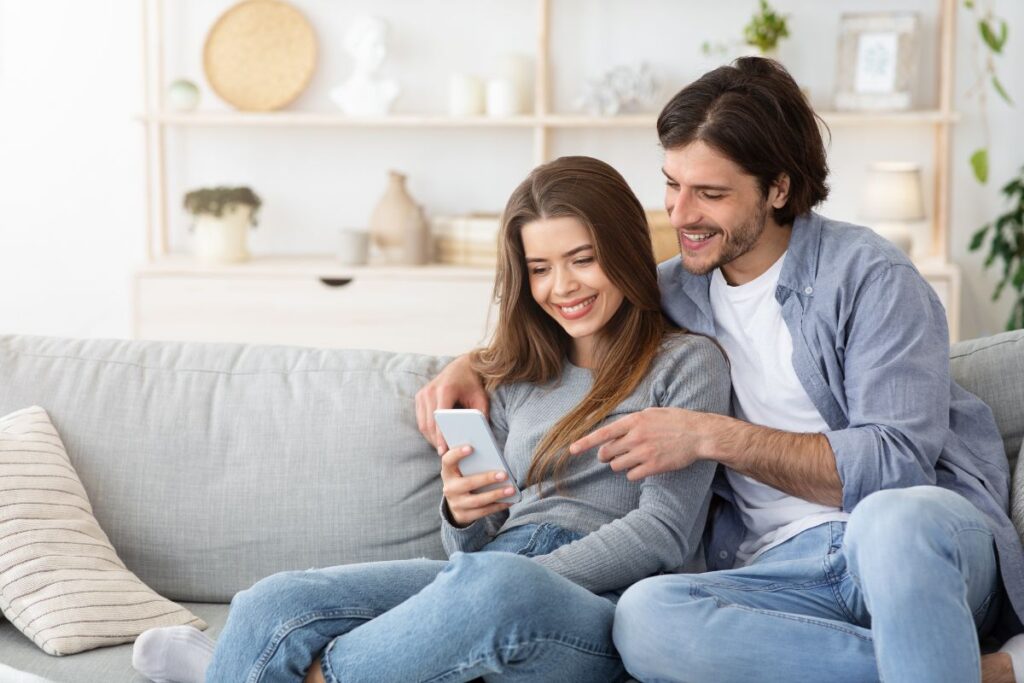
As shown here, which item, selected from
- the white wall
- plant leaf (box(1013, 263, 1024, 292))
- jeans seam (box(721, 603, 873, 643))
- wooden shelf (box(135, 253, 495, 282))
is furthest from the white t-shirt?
A: the white wall

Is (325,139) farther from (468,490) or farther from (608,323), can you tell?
(468,490)

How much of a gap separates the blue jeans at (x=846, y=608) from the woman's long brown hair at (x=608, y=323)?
1.09ft

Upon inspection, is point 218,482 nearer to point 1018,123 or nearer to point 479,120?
point 479,120

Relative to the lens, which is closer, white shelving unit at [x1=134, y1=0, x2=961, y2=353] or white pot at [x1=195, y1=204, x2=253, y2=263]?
white shelving unit at [x1=134, y1=0, x2=961, y2=353]

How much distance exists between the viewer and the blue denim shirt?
174 centimetres

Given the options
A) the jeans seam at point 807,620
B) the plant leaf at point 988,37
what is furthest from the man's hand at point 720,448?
the plant leaf at point 988,37

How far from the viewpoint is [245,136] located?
14.0ft

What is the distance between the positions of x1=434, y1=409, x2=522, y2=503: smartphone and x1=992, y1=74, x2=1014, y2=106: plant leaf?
254cm

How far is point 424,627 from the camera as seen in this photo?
1531 millimetres

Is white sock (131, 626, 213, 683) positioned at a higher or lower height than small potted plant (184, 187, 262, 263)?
lower

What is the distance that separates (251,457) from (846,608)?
0.97 m

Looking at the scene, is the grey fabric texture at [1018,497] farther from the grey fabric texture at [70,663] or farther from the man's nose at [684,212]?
the grey fabric texture at [70,663]

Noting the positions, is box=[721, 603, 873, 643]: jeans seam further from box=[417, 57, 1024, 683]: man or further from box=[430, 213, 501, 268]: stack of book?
box=[430, 213, 501, 268]: stack of book

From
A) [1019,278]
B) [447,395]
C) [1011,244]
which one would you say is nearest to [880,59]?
[1011,244]
